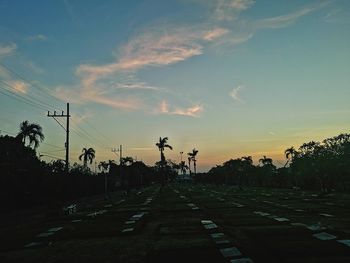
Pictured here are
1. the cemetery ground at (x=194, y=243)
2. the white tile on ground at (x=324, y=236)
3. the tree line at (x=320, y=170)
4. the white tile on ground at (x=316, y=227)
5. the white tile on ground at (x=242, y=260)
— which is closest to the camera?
the white tile on ground at (x=242, y=260)

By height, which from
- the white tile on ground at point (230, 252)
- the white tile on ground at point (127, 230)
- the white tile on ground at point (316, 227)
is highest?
the white tile on ground at point (316, 227)

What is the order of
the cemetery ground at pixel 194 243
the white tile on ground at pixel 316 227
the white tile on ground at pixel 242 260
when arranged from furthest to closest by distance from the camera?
the white tile on ground at pixel 316 227, the cemetery ground at pixel 194 243, the white tile on ground at pixel 242 260

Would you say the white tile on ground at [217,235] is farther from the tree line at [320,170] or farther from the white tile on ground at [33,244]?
the tree line at [320,170]

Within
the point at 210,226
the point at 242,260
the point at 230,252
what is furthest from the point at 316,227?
the point at 242,260

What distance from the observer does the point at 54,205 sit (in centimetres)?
2762

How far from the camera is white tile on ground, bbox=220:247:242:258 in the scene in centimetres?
1026

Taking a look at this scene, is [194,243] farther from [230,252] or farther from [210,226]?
[210,226]

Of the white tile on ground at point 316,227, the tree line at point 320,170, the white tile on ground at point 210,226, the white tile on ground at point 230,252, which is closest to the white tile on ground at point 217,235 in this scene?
the white tile on ground at point 210,226

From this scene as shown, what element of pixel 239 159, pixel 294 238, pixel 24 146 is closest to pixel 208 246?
pixel 294 238

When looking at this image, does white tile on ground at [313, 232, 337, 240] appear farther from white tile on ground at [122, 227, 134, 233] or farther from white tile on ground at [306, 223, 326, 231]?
white tile on ground at [122, 227, 134, 233]

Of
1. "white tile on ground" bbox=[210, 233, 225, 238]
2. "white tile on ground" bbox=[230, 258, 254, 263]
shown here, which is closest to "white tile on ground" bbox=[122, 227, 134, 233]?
"white tile on ground" bbox=[210, 233, 225, 238]

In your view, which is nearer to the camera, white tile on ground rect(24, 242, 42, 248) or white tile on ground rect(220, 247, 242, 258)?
white tile on ground rect(220, 247, 242, 258)

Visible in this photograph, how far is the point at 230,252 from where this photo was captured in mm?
10680

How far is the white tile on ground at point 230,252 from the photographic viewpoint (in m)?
10.3
